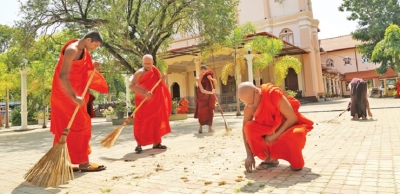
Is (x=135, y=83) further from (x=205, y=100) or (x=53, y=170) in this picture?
(x=205, y=100)

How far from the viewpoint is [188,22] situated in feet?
38.9

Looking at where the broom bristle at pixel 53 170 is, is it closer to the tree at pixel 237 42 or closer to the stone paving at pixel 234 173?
the stone paving at pixel 234 173

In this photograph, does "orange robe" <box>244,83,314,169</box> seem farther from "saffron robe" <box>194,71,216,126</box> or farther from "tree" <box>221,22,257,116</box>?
"tree" <box>221,22,257,116</box>

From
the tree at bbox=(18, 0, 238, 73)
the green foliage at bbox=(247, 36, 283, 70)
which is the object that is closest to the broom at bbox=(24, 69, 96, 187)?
the tree at bbox=(18, 0, 238, 73)

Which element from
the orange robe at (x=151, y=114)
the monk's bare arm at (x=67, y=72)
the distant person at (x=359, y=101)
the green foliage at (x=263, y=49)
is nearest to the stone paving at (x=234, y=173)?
the orange robe at (x=151, y=114)

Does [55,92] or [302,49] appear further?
[302,49]

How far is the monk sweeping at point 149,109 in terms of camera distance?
5008mm

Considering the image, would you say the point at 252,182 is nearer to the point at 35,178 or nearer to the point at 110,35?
the point at 35,178

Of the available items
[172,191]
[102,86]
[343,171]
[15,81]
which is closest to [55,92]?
[102,86]

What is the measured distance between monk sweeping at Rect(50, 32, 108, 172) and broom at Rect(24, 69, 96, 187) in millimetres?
360

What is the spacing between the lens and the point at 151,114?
508 cm

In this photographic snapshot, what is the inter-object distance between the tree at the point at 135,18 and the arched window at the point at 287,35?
14645 mm

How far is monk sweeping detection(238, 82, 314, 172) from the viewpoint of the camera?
3045 millimetres

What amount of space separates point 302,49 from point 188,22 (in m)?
14.7
